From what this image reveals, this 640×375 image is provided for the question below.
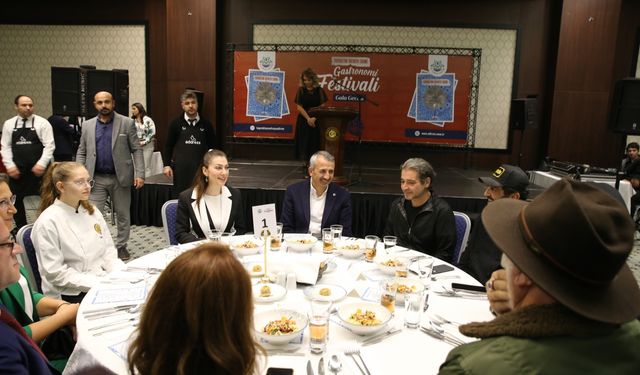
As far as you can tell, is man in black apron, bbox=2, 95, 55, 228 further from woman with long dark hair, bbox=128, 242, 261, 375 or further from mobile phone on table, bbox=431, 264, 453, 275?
woman with long dark hair, bbox=128, 242, 261, 375

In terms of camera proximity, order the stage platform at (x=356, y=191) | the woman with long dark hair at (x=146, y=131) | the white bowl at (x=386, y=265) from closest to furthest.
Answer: the white bowl at (x=386, y=265), the stage platform at (x=356, y=191), the woman with long dark hair at (x=146, y=131)

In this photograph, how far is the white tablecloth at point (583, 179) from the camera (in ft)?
19.8

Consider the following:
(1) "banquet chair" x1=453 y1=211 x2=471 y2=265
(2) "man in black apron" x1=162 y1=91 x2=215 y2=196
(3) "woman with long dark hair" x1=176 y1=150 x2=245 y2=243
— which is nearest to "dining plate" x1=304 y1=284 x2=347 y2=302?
(3) "woman with long dark hair" x1=176 y1=150 x2=245 y2=243

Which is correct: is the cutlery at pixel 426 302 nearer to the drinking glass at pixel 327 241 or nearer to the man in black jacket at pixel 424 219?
the drinking glass at pixel 327 241

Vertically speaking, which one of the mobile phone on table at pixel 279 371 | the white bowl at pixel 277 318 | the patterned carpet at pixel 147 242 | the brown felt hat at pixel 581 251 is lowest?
the patterned carpet at pixel 147 242

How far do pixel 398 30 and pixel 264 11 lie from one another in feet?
8.13

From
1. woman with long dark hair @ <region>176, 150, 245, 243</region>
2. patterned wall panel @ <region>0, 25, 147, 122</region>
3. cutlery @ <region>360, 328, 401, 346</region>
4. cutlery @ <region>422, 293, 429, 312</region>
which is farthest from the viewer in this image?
patterned wall panel @ <region>0, 25, 147, 122</region>

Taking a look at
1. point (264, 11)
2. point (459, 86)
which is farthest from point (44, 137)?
point (459, 86)

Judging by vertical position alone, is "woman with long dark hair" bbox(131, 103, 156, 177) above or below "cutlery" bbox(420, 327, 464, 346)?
above

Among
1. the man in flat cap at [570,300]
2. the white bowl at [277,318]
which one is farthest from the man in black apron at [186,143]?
the man in flat cap at [570,300]

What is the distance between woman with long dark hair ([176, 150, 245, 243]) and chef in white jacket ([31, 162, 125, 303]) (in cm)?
54

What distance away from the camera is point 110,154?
4.66 metres

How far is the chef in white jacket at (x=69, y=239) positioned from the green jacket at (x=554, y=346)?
1992mm

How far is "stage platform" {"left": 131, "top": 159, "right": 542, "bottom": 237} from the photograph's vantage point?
536 cm
